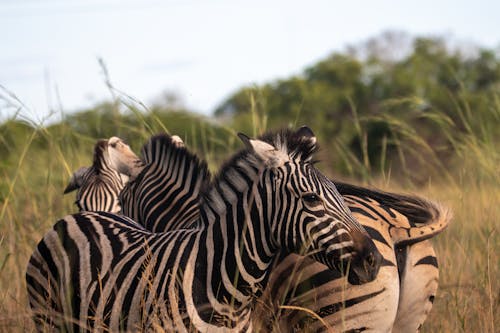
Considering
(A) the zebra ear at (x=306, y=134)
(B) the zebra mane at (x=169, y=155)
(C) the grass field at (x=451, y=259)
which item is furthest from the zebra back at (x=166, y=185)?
(A) the zebra ear at (x=306, y=134)

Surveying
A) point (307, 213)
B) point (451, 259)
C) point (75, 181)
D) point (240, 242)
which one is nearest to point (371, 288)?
point (307, 213)

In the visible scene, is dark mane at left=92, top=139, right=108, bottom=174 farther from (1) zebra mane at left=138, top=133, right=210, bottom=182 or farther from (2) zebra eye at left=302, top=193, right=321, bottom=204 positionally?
(2) zebra eye at left=302, top=193, right=321, bottom=204

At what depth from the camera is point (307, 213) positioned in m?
3.21

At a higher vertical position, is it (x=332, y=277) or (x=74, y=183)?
(x=74, y=183)

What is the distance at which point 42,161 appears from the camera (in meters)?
8.19

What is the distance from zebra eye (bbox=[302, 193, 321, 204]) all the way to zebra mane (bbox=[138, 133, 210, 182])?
1.42 m

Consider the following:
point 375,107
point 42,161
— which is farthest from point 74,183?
point 375,107

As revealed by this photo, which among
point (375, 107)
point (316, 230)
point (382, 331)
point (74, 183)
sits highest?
point (375, 107)

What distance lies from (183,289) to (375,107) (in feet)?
99.5

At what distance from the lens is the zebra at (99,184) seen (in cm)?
583

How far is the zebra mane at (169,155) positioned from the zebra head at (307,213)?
1.28 m

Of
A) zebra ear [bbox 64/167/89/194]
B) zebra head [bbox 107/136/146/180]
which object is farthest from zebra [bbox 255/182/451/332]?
zebra ear [bbox 64/167/89/194]

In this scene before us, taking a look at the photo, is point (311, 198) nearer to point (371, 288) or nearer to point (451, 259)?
point (371, 288)

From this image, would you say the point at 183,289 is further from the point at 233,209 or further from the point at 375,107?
the point at 375,107
